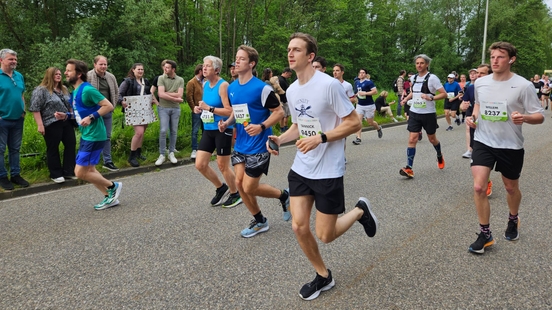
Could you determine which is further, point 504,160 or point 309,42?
point 504,160

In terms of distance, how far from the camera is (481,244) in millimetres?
3730

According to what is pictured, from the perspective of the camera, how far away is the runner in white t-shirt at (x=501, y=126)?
12.3ft

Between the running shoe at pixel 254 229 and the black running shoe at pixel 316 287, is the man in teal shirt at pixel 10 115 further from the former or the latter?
the black running shoe at pixel 316 287

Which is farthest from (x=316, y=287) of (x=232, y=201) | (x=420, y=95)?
(x=420, y=95)

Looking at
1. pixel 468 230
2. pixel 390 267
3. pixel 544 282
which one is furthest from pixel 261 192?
pixel 544 282

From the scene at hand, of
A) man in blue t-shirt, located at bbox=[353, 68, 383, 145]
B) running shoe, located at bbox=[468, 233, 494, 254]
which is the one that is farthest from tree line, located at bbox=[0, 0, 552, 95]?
running shoe, located at bbox=[468, 233, 494, 254]

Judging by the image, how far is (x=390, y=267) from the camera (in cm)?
346

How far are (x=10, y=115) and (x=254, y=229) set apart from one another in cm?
449

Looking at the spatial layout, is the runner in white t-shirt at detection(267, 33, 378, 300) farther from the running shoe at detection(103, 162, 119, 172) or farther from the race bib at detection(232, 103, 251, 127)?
the running shoe at detection(103, 162, 119, 172)

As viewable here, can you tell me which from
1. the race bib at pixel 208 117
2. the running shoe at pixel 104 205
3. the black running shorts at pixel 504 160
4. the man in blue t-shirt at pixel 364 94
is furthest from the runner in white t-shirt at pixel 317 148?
the man in blue t-shirt at pixel 364 94

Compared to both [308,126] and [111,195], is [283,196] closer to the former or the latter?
[308,126]

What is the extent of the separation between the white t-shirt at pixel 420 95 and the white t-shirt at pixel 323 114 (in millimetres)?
4547

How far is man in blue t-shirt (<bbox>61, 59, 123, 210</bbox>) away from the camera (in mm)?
4969

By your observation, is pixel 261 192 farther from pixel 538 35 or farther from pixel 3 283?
pixel 538 35
